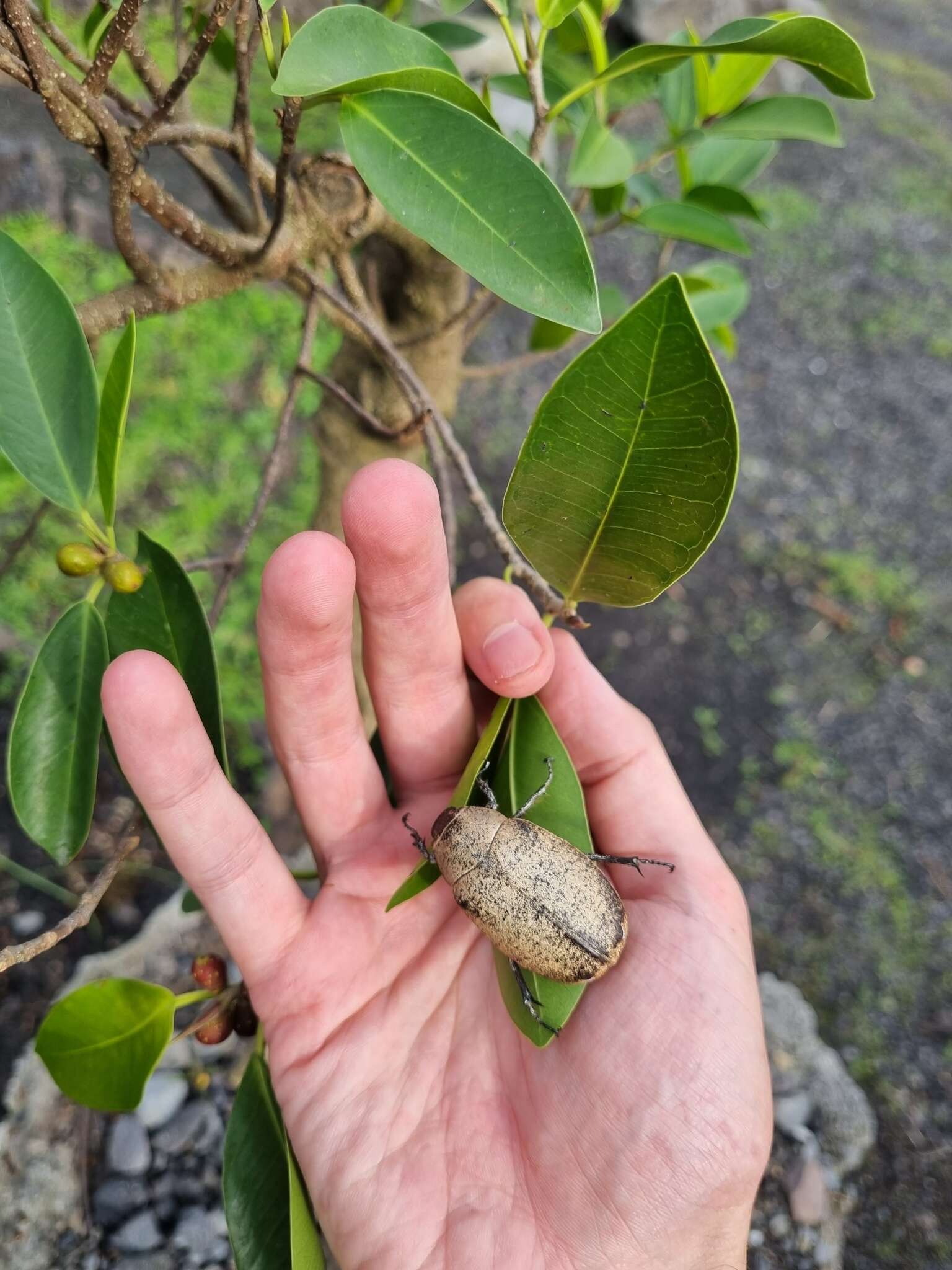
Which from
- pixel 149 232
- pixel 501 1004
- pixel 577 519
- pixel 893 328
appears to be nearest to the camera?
pixel 577 519

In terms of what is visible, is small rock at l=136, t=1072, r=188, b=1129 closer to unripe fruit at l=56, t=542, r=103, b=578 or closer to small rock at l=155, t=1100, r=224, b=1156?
small rock at l=155, t=1100, r=224, b=1156

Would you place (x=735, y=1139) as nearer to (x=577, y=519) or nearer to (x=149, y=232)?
(x=577, y=519)

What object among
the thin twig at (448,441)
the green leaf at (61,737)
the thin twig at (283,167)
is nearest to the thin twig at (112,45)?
the thin twig at (283,167)

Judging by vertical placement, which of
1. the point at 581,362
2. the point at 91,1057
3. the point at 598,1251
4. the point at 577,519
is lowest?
the point at 598,1251

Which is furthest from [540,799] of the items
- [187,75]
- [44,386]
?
[187,75]

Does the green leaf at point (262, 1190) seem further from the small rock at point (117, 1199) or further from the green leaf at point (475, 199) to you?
the green leaf at point (475, 199)

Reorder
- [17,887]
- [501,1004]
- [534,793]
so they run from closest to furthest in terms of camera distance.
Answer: [534,793] → [501,1004] → [17,887]

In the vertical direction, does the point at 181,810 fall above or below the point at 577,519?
below

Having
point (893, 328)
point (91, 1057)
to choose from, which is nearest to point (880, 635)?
point (893, 328)
